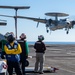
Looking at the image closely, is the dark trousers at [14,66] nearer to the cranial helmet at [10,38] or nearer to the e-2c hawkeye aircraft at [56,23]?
the cranial helmet at [10,38]

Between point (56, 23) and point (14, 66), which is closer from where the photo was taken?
point (14, 66)

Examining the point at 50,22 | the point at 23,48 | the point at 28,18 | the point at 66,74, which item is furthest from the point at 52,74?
the point at 28,18

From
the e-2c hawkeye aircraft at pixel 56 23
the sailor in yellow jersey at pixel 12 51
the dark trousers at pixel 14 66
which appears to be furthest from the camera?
the e-2c hawkeye aircraft at pixel 56 23

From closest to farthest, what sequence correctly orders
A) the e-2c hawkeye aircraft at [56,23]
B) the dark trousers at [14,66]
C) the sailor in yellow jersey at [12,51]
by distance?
the sailor in yellow jersey at [12,51] → the dark trousers at [14,66] → the e-2c hawkeye aircraft at [56,23]

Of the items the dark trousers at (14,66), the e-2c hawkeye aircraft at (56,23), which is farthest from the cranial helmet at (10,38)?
the e-2c hawkeye aircraft at (56,23)

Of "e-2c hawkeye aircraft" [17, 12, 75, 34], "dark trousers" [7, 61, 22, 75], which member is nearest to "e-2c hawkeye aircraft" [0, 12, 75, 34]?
"e-2c hawkeye aircraft" [17, 12, 75, 34]

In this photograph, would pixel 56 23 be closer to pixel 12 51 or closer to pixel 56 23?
pixel 56 23

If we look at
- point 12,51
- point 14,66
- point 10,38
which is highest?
point 10,38

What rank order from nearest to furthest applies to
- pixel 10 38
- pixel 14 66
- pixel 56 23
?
pixel 10 38 → pixel 14 66 → pixel 56 23

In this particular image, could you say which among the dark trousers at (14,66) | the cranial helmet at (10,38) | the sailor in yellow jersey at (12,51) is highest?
the cranial helmet at (10,38)

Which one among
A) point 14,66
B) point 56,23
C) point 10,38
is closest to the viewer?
point 10,38

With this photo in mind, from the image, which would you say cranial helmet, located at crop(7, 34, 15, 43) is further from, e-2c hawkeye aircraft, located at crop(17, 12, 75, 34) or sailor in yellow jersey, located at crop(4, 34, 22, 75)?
e-2c hawkeye aircraft, located at crop(17, 12, 75, 34)

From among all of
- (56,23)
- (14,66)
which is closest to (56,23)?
(56,23)

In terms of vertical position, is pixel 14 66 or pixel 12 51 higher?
pixel 12 51
